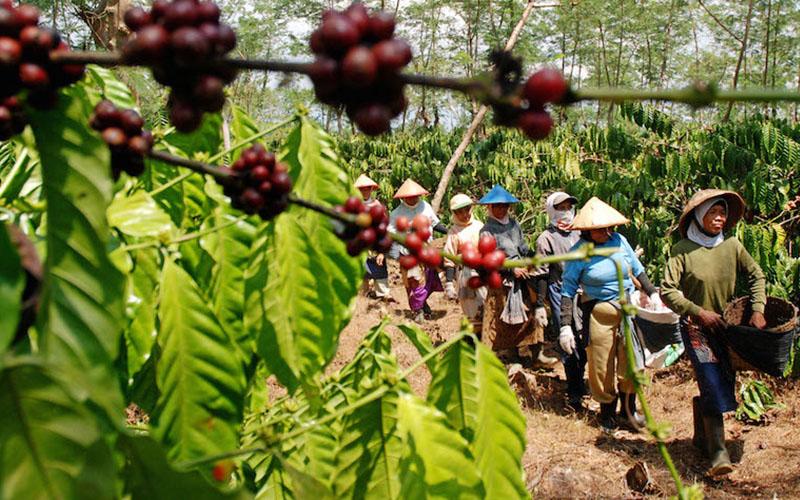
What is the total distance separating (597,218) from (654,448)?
1.80 meters

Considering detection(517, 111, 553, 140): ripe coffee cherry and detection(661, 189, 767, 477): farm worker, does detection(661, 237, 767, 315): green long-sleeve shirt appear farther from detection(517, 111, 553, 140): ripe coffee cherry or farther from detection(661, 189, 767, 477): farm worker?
detection(517, 111, 553, 140): ripe coffee cherry

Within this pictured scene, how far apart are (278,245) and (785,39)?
104ft

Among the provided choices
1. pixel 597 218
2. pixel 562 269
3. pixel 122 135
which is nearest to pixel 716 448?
pixel 597 218

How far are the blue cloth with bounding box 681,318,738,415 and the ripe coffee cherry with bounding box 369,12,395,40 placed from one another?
4.56 meters

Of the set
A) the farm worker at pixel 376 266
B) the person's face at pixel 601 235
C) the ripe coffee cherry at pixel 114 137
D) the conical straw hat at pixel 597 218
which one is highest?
the ripe coffee cherry at pixel 114 137

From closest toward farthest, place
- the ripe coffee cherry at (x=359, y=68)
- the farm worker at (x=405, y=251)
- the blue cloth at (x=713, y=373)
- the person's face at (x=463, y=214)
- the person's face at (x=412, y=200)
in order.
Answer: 1. the ripe coffee cherry at (x=359, y=68)
2. the blue cloth at (x=713, y=373)
3. the person's face at (x=463, y=214)
4. the farm worker at (x=405, y=251)
5. the person's face at (x=412, y=200)

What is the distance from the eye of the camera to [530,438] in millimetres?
5320

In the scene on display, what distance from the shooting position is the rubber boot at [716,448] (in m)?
4.55

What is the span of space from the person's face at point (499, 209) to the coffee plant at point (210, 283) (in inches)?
198

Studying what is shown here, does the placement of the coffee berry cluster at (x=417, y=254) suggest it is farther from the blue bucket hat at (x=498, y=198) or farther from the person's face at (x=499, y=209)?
the person's face at (x=499, y=209)

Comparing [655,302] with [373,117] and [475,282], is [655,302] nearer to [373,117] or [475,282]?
[475,282]

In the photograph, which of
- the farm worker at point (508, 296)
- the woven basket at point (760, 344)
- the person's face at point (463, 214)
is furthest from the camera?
the person's face at point (463, 214)

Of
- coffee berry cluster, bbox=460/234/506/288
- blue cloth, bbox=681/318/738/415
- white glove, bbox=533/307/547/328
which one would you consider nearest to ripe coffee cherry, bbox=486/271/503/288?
coffee berry cluster, bbox=460/234/506/288

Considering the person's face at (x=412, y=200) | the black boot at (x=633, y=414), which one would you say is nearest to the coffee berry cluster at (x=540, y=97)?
the black boot at (x=633, y=414)
